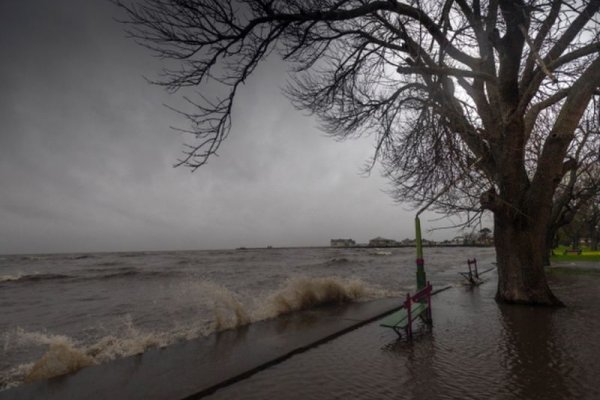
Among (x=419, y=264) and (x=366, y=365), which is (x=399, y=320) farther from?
(x=419, y=264)

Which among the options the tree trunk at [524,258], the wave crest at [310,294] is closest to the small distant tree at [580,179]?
the tree trunk at [524,258]

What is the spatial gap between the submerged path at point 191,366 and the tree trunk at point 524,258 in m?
3.65

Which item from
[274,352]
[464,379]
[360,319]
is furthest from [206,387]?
[360,319]

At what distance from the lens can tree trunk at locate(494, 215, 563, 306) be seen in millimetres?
7238

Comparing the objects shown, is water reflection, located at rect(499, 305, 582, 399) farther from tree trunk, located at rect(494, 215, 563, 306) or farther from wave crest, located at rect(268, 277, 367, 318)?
wave crest, located at rect(268, 277, 367, 318)

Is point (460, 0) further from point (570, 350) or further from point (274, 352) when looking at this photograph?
point (274, 352)

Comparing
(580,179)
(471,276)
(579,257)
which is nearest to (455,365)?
(471,276)

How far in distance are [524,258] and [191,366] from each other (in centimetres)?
691

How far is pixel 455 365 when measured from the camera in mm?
4086

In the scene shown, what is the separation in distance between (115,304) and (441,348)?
1199cm

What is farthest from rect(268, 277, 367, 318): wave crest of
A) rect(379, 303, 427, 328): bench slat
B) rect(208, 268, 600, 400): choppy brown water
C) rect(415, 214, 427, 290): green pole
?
rect(379, 303, 427, 328): bench slat

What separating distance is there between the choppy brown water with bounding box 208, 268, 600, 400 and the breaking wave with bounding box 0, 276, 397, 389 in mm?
2570

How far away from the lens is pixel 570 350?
4.52 meters

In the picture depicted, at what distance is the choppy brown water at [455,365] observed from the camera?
3.36m
